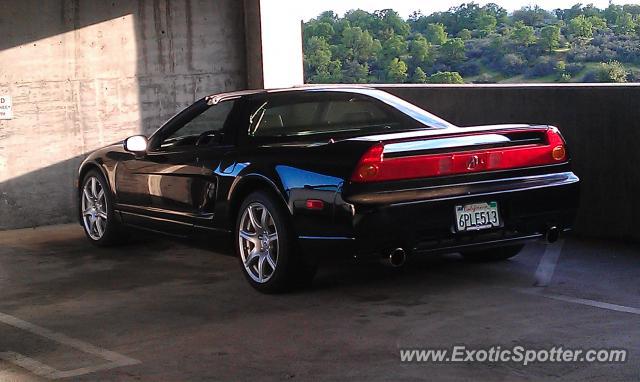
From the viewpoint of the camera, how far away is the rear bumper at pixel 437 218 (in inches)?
254

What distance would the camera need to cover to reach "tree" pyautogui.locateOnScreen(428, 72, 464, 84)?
1201 centimetres

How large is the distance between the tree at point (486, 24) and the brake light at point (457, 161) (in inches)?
276

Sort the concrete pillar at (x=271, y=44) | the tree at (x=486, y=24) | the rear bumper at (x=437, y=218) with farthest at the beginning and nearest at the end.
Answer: the tree at (x=486, y=24), the concrete pillar at (x=271, y=44), the rear bumper at (x=437, y=218)

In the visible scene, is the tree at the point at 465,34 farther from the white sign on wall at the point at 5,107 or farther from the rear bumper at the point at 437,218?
the rear bumper at the point at 437,218

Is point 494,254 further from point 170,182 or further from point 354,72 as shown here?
point 354,72

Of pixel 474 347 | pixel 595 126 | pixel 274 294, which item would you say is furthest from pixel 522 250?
pixel 474 347

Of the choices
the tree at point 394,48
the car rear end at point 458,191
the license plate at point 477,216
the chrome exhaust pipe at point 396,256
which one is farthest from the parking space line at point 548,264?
the tree at point 394,48

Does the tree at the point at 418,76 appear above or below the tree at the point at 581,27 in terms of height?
Result: below

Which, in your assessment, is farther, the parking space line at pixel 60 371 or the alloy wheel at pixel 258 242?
the alloy wheel at pixel 258 242

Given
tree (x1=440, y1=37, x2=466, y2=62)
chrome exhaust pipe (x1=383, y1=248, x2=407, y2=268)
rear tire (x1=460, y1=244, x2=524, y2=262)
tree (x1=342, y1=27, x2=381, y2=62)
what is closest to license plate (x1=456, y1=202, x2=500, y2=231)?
chrome exhaust pipe (x1=383, y1=248, x2=407, y2=268)

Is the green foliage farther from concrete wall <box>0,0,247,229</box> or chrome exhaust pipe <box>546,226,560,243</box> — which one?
chrome exhaust pipe <box>546,226,560,243</box>

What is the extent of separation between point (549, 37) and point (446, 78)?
1.46 meters

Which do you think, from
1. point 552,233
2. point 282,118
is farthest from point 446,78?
point 552,233
